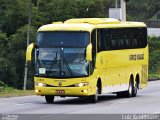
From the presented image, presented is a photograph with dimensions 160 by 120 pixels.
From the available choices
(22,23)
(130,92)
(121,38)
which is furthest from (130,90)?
(22,23)

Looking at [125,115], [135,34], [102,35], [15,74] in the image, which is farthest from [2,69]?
[125,115]

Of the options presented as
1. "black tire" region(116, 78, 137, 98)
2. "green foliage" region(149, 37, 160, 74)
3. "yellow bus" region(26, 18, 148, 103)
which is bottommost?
"green foliage" region(149, 37, 160, 74)

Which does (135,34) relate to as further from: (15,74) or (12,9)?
(12,9)

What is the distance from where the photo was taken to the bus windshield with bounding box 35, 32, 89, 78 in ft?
85.5

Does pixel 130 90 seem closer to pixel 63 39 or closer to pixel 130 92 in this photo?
pixel 130 92

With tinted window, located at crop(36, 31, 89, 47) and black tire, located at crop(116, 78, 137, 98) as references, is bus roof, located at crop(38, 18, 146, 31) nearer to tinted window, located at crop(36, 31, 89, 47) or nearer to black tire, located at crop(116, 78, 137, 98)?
tinted window, located at crop(36, 31, 89, 47)

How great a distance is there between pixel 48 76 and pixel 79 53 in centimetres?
153

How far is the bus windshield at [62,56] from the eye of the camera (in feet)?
85.5

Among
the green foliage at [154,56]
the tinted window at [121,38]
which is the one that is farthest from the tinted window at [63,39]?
the green foliage at [154,56]

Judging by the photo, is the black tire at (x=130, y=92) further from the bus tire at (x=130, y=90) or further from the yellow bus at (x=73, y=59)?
the yellow bus at (x=73, y=59)

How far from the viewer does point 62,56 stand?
26.2 m

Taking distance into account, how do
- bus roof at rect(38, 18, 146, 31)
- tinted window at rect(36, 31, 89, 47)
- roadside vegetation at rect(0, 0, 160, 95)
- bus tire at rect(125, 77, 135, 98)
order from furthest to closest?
roadside vegetation at rect(0, 0, 160, 95) < bus tire at rect(125, 77, 135, 98) < bus roof at rect(38, 18, 146, 31) < tinted window at rect(36, 31, 89, 47)

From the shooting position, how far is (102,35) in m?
28.3

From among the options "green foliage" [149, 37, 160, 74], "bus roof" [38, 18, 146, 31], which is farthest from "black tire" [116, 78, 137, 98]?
"green foliage" [149, 37, 160, 74]
